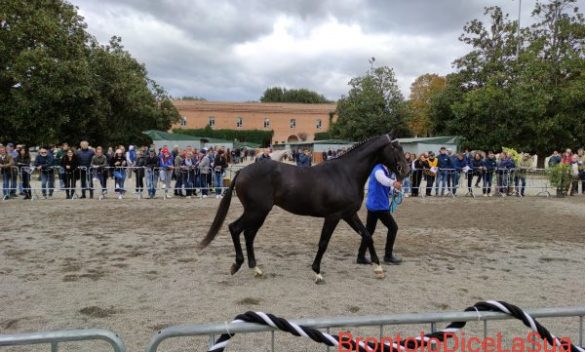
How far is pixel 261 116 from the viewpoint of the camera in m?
79.1

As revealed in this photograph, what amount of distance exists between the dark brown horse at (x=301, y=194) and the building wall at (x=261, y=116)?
7237 cm

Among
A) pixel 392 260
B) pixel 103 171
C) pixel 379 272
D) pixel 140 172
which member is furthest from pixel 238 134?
pixel 379 272

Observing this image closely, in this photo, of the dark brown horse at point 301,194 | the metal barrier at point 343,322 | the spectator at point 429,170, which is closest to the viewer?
the metal barrier at point 343,322

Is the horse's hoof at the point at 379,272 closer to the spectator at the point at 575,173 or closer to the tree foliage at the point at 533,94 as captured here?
the spectator at the point at 575,173

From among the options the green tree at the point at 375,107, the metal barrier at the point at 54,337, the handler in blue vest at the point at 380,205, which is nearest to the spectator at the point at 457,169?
the handler in blue vest at the point at 380,205

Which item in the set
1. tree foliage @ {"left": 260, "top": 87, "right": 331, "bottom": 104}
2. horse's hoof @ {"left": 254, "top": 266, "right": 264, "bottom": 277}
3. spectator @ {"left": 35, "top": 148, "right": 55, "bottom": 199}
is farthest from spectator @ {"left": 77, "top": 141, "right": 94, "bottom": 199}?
tree foliage @ {"left": 260, "top": 87, "right": 331, "bottom": 104}

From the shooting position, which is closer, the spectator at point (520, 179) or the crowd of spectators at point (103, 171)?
the crowd of spectators at point (103, 171)

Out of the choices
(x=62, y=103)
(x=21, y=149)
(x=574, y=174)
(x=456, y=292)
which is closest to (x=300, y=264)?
(x=456, y=292)

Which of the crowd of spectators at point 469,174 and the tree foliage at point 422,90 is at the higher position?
the tree foliage at point 422,90

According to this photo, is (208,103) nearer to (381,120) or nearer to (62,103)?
(381,120)

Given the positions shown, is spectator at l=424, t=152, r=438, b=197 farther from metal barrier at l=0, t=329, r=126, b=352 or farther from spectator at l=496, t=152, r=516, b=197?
metal barrier at l=0, t=329, r=126, b=352

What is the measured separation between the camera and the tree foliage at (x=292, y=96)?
98.0 metres

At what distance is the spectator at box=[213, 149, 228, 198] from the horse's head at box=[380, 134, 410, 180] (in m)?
9.68

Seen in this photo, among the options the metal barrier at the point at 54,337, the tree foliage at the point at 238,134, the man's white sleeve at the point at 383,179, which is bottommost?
the metal barrier at the point at 54,337
